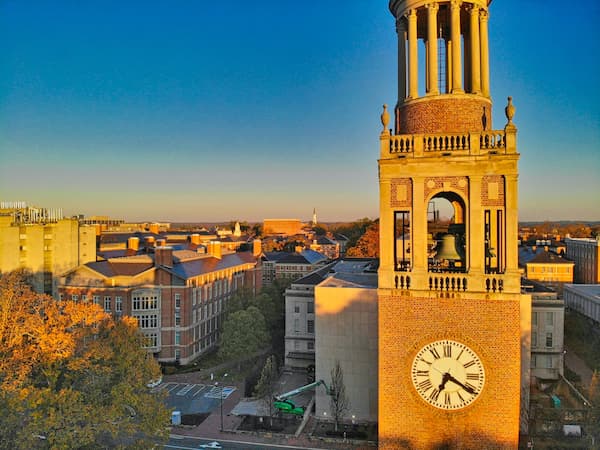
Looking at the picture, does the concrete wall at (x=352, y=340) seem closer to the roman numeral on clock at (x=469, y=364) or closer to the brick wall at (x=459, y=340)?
the brick wall at (x=459, y=340)

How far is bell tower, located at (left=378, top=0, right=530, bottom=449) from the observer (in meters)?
18.0

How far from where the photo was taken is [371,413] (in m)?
31.5

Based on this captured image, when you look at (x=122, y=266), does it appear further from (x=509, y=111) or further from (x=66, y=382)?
(x=509, y=111)

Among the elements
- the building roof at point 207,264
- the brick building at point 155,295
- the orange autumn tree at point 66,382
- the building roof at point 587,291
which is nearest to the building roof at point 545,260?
the building roof at point 587,291

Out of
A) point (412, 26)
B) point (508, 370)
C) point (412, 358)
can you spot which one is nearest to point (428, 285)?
point (412, 358)

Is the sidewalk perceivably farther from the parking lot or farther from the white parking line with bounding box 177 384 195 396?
the white parking line with bounding box 177 384 195 396

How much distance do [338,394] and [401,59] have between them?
72.0 feet

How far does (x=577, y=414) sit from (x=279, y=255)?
77460mm

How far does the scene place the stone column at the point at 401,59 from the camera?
2064 centimetres

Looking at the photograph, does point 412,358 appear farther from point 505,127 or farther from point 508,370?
point 505,127

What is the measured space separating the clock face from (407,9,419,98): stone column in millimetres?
10697

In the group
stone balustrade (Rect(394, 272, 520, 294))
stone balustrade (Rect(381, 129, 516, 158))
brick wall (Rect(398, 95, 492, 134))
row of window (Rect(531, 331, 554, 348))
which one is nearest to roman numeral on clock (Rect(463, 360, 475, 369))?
stone balustrade (Rect(394, 272, 520, 294))

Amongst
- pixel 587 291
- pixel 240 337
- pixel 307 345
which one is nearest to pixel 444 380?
pixel 307 345

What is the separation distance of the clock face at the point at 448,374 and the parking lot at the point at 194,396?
26.9 meters
